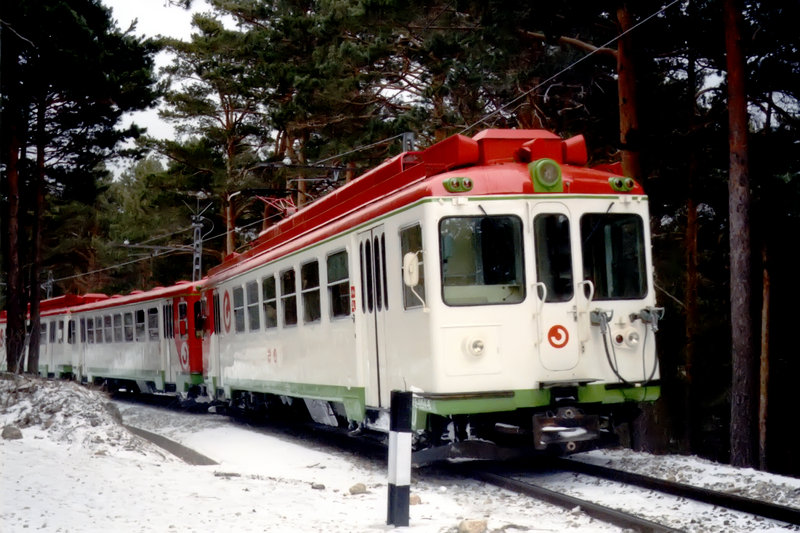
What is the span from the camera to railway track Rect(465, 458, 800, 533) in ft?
21.8

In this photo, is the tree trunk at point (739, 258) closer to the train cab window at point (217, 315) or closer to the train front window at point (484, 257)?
the train front window at point (484, 257)

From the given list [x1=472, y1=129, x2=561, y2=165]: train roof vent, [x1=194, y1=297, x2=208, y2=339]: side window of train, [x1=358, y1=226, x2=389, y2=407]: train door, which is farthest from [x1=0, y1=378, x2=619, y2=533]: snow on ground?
[x1=194, y1=297, x2=208, y2=339]: side window of train

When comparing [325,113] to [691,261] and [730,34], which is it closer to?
[691,261]

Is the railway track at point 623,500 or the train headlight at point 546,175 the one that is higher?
the train headlight at point 546,175

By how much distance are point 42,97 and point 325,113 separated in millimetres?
6679

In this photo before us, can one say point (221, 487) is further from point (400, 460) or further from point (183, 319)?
point (183, 319)

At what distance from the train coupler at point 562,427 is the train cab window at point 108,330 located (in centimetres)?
1828

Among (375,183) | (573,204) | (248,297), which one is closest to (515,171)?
(573,204)

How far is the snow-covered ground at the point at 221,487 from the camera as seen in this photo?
6.51 metres

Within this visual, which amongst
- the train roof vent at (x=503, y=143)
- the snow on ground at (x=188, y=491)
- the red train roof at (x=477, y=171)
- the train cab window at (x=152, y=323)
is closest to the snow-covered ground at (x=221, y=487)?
the snow on ground at (x=188, y=491)

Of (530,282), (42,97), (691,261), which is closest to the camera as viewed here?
(530,282)

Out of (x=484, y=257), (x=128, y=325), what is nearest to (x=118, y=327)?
(x=128, y=325)

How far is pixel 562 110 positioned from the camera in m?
19.0

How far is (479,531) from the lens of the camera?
6199mm
